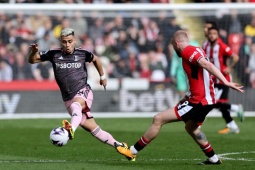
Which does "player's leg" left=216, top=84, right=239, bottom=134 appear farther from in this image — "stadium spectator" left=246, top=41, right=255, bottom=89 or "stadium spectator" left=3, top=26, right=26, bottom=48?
"stadium spectator" left=3, top=26, right=26, bottom=48

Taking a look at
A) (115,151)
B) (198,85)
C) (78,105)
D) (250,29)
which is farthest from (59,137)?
(250,29)

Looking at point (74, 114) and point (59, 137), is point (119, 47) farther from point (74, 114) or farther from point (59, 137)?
point (59, 137)

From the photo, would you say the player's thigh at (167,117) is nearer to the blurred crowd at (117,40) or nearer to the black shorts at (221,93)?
the black shorts at (221,93)

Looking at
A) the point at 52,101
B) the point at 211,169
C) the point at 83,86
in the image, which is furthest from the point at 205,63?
the point at 52,101

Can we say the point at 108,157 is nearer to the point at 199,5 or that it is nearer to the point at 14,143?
the point at 14,143

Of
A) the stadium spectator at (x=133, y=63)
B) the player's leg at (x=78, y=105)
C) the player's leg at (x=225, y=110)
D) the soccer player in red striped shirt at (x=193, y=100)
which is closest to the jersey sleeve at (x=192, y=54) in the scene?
the soccer player in red striped shirt at (x=193, y=100)

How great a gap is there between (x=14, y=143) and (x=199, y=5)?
9826mm

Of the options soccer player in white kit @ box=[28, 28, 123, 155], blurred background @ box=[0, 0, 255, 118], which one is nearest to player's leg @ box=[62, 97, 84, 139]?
soccer player in white kit @ box=[28, 28, 123, 155]

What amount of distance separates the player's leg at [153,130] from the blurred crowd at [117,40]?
36.5 ft

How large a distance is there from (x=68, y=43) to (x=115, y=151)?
2656 millimetres

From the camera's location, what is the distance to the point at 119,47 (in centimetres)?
2409

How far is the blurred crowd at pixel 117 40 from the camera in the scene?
23547 mm

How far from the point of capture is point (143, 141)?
12242mm

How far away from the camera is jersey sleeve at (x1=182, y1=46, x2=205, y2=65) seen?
11.6 meters
